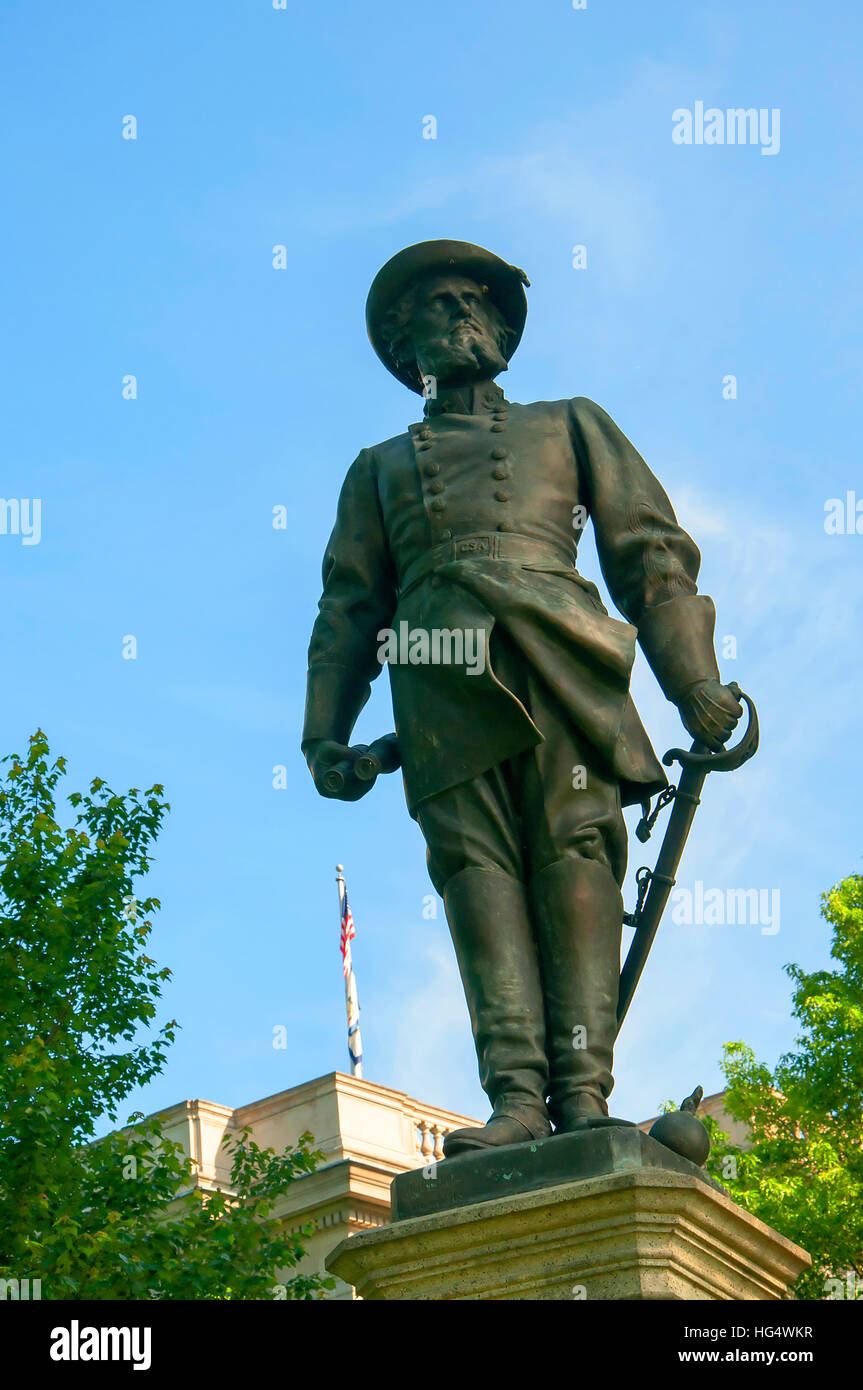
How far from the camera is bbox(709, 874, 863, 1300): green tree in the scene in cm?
1925

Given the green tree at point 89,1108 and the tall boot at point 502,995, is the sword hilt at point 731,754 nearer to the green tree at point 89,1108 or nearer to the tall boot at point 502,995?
the tall boot at point 502,995

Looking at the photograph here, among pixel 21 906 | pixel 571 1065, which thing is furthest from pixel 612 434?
pixel 21 906

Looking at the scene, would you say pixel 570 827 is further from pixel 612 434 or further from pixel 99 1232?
pixel 99 1232

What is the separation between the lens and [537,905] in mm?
5828

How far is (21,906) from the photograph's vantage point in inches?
695

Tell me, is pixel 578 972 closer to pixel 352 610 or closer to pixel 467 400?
pixel 352 610

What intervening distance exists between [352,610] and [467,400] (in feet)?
2.83

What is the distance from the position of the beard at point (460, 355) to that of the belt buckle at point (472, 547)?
0.81 m

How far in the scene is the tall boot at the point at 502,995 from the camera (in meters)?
5.45

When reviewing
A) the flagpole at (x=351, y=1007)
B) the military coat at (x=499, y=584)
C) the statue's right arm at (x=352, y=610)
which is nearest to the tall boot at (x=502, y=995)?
the military coat at (x=499, y=584)

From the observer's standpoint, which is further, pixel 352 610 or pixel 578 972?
pixel 352 610

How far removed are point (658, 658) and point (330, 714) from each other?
1132 millimetres
